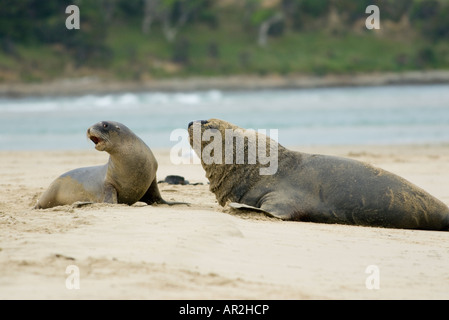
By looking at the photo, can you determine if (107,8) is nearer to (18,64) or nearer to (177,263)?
(18,64)

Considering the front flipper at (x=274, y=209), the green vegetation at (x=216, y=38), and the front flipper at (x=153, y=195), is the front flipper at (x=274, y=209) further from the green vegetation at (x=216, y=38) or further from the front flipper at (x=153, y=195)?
the green vegetation at (x=216, y=38)

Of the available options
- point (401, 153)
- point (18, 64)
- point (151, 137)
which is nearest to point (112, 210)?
point (401, 153)

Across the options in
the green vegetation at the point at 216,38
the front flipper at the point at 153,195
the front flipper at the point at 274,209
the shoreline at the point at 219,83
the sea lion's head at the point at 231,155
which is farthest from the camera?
the green vegetation at the point at 216,38

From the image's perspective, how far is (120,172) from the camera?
7555 mm

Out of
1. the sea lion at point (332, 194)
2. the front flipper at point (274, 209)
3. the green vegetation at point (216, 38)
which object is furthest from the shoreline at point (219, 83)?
the front flipper at point (274, 209)

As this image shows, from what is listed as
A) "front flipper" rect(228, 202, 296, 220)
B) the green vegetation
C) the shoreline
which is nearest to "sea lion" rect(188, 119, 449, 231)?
"front flipper" rect(228, 202, 296, 220)

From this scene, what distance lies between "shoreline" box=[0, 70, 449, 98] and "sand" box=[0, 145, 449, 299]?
44808mm

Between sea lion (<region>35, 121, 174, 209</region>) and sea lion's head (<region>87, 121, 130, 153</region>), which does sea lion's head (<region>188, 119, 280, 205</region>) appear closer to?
sea lion (<region>35, 121, 174, 209</region>)

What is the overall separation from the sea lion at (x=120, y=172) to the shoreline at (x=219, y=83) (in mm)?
42870

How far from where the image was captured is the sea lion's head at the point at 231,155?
7.38 metres

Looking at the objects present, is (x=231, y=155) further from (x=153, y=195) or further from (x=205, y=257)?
(x=205, y=257)

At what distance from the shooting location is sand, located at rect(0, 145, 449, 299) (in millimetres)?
4238

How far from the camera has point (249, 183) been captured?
7.35 meters

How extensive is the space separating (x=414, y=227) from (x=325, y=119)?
57.2 feet
